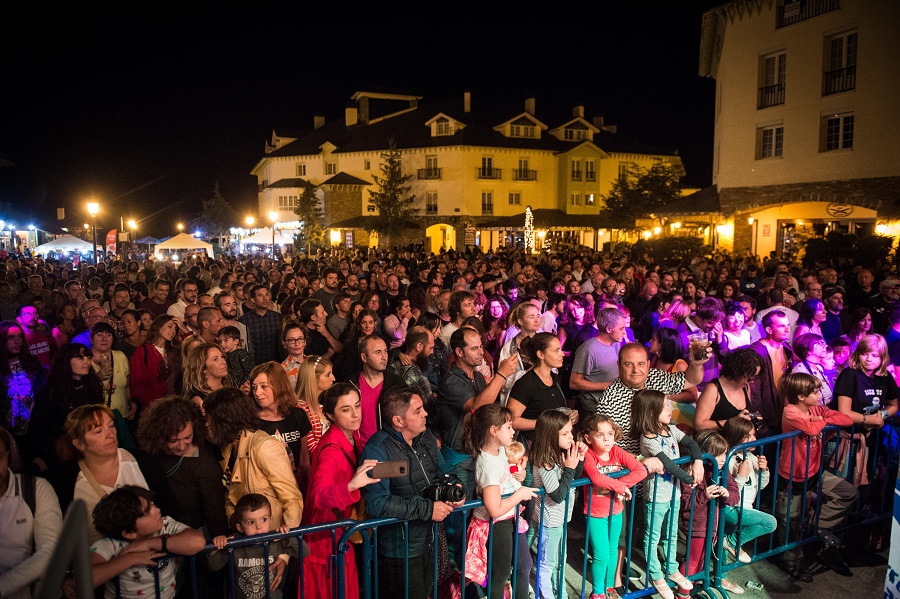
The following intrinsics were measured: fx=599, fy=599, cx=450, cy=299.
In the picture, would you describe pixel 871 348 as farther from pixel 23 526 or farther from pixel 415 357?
pixel 23 526

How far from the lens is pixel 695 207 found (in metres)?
24.7

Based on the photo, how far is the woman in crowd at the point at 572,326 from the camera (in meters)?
7.53

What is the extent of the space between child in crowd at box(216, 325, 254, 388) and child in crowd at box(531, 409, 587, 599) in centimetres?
317

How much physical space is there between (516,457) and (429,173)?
1623 inches

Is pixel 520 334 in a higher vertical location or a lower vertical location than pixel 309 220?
lower

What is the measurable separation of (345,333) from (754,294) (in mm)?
8357

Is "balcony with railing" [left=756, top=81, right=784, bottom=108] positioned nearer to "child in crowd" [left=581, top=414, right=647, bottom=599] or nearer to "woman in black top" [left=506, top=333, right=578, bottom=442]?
"woman in black top" [left=506, top=333, right=578, bottom=442]

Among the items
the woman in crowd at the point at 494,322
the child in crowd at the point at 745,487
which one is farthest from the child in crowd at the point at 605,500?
the woman in crowd at the point at 494,322

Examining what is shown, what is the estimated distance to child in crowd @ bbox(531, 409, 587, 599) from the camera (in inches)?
151

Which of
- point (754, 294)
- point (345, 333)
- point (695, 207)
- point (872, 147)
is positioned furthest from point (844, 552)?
point (695, 207)

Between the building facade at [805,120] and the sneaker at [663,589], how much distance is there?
1869cm

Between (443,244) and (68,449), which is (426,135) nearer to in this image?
(443,244)

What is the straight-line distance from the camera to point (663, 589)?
13.6 ft

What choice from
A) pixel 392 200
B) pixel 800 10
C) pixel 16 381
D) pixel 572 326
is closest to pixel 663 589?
pixel 572 326
